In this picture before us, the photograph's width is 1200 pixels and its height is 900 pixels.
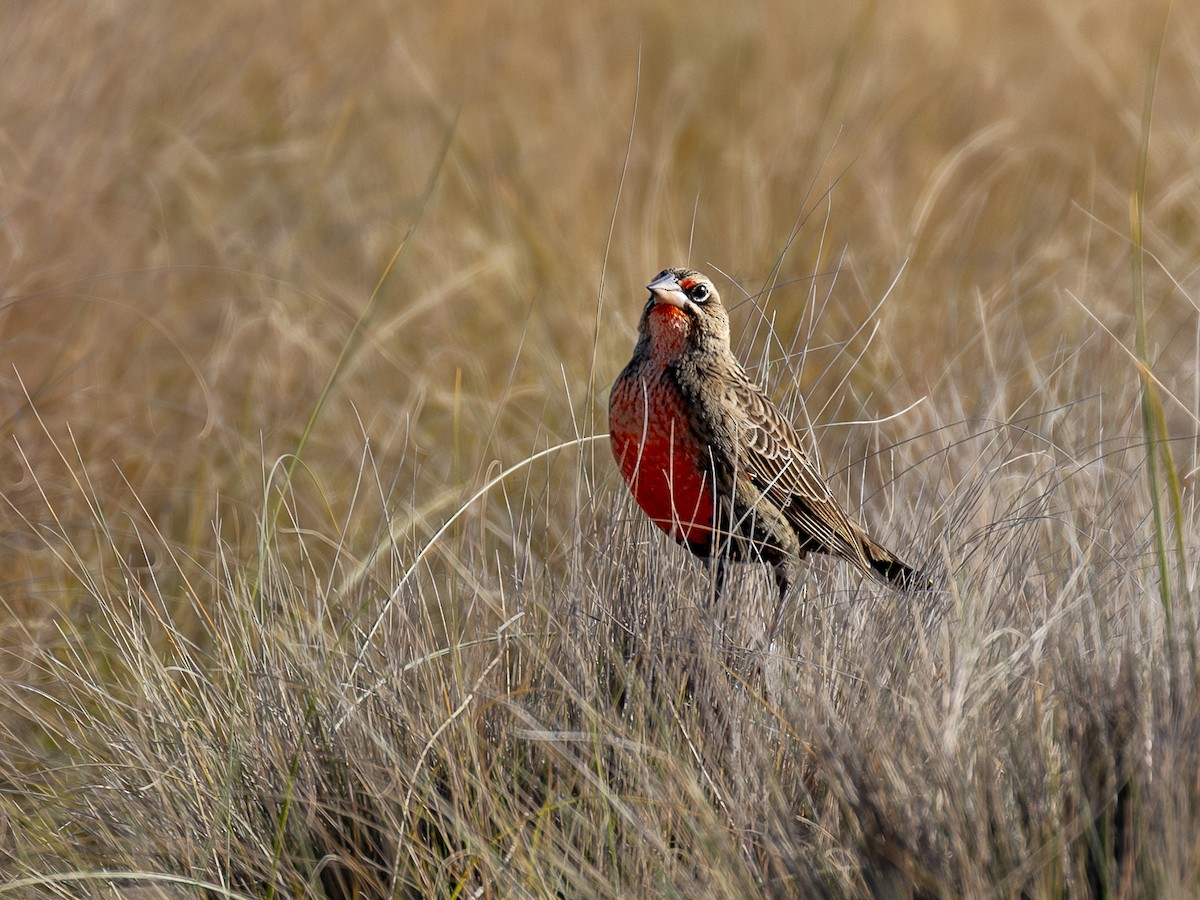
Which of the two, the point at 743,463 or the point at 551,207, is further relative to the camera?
the point at 551,207

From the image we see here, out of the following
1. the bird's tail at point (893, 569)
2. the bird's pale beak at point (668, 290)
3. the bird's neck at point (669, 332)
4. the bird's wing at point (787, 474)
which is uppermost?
the bird's pale beak at point (668, 290)

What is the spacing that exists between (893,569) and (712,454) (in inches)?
18.0

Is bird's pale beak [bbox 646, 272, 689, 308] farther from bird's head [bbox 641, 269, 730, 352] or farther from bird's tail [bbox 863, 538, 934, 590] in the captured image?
bird's tail [bbox 863, 538, 934, 590]

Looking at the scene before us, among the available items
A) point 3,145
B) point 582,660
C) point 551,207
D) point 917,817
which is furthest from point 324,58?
point 917,817

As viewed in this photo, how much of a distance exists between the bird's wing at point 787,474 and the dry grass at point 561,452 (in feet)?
0.40

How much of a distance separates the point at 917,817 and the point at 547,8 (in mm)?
6693

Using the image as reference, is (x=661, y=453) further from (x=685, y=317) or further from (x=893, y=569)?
(x=893, y=569)

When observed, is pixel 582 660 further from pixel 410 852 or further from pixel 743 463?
pixel 743 463

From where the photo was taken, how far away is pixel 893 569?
118 inches

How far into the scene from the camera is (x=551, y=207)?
5879 mm

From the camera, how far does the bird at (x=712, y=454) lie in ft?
9.35

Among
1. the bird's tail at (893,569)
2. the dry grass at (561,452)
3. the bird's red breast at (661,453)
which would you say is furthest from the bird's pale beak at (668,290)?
the bird's tail at (893,569)

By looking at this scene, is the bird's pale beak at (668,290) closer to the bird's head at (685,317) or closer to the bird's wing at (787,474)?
the bird's head at (685,317)

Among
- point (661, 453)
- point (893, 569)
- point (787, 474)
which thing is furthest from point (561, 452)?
point (893, 569)
